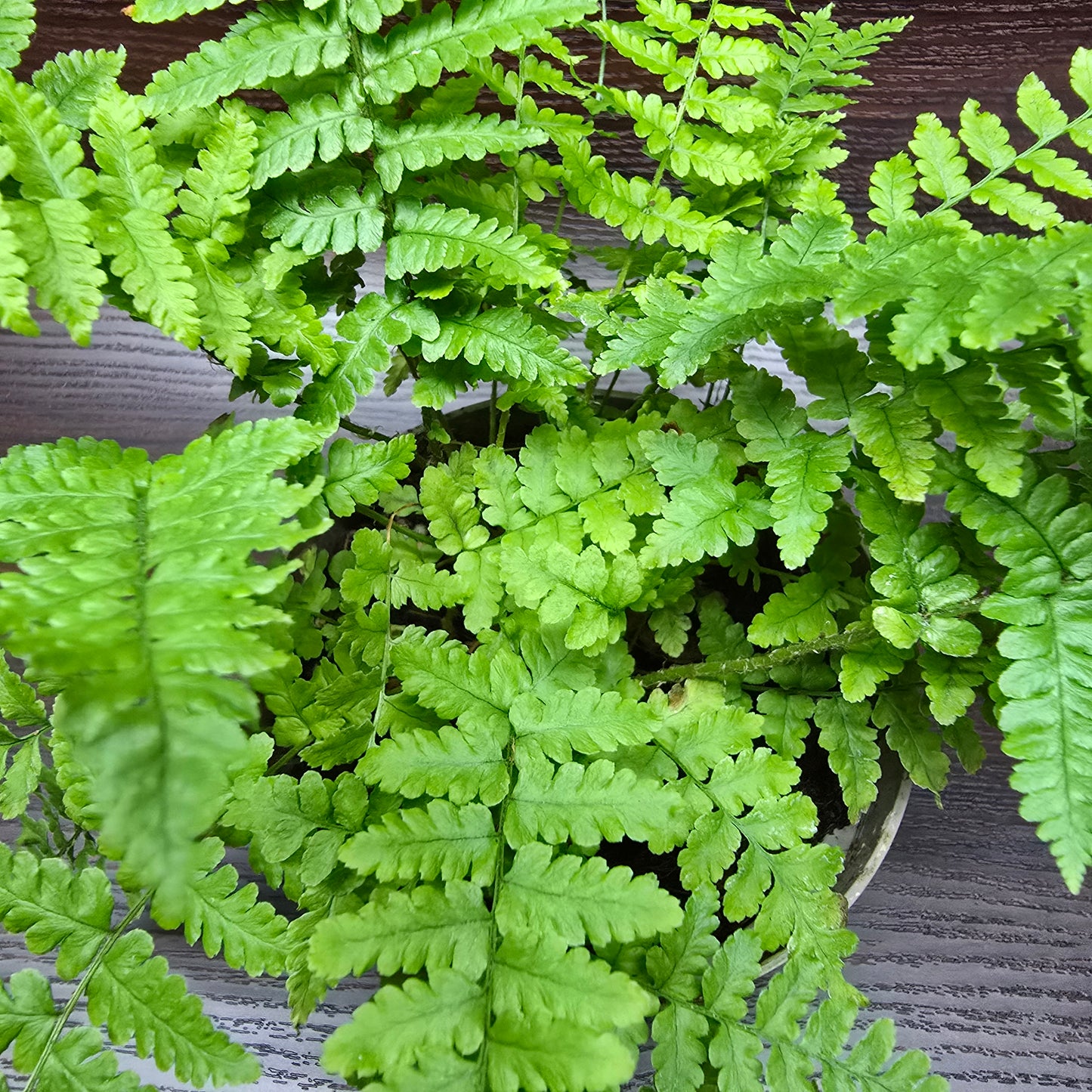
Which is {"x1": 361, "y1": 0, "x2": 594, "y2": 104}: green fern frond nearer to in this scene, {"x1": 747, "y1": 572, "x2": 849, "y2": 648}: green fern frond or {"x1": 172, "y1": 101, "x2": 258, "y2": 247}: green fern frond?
{"x1": 172, "y1": 101, "x2": 258, "y2": 247}: green fern frond

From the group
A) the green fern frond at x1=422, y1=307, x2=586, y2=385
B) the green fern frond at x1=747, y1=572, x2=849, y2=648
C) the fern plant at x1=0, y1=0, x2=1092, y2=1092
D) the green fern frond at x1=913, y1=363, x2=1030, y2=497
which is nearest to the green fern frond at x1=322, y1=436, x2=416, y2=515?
the fern plant at x1=0, y1=0, x2=1092, y2=1092

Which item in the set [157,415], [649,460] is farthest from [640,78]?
[157,415]

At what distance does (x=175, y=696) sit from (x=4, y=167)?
0.55 m

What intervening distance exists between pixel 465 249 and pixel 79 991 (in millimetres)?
854

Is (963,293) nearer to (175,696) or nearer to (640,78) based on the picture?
(175,696)

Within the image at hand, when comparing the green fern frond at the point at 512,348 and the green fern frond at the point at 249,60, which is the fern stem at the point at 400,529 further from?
the green fern frond at the point at 249,60

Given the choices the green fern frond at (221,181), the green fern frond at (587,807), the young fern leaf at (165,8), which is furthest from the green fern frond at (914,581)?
the young fern leaf at (165,8)

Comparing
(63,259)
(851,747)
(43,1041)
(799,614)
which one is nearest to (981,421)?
(799,614)

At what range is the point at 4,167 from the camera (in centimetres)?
75

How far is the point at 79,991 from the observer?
85 centimetres

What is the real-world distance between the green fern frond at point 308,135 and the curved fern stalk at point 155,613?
303 mm

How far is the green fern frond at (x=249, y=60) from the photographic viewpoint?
0.85 metres

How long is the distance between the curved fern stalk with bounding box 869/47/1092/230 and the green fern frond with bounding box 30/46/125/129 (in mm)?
816

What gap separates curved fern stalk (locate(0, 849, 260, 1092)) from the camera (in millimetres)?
812
